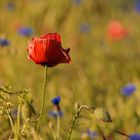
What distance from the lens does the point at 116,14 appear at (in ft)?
23.7

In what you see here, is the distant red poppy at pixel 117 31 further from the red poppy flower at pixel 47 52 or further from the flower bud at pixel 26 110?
the red poppy flower at pixel 47 52

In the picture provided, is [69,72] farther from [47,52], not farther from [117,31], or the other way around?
[47,52]

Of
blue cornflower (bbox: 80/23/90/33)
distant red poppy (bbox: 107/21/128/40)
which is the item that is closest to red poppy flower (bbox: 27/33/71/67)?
distant red poppy (bbox: 107/21/128/40)

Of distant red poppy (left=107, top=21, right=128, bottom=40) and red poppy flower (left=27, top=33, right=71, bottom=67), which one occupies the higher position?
distant red poppy (left=107, top=21, right=128, bottom=40)

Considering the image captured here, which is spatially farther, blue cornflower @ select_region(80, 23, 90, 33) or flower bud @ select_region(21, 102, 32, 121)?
blue cornflower @ select_region(80, 23, 90, 33)

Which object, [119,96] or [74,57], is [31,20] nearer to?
[74,57]

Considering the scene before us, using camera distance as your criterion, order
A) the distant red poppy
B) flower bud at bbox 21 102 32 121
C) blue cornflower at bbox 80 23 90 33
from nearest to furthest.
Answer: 1. flower bud at bbox 21 102 32 121
2. the distant red poppy
3. blue cornflower at bbox 80 23 90 33

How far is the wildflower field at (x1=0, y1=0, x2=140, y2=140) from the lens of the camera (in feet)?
6.12

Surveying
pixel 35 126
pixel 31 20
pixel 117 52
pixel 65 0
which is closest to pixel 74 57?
pixel 117 52

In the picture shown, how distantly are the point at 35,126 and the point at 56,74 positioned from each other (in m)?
2.62

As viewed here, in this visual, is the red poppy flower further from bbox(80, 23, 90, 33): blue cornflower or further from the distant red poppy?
bbox(80, 23, 90, 33): blue cornflower

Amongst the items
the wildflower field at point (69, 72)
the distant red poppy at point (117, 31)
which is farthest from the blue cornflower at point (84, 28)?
the distant red poppy at point (117, 31)

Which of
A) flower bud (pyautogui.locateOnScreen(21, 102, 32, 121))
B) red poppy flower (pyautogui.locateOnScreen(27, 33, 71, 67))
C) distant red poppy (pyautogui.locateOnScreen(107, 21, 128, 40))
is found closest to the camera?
red poppy flower (pyautogui.locateOnScreen(27, 33, 71, 67))

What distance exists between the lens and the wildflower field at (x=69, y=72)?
187 cm
